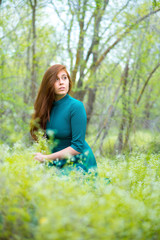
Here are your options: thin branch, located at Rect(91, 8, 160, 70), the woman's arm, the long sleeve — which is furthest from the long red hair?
thin branch, located at Rect(91, 8, 160, 70)

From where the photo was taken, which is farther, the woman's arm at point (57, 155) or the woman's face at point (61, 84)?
the woman's face at point (61, 84)

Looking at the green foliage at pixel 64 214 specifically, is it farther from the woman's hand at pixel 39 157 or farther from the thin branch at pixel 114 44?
the thin branch at pixel 114 44

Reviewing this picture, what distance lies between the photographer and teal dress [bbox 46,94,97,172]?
242cm

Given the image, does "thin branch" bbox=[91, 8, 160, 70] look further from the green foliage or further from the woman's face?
the green foliage

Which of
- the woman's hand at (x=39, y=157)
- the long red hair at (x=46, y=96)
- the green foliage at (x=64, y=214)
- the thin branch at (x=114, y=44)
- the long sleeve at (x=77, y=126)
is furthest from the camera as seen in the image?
the thin branch at (x=114, y=44)

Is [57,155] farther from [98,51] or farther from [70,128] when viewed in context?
[98,51]

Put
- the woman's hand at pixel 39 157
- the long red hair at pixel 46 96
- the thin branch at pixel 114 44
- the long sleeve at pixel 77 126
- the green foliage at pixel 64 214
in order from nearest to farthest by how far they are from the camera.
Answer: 1. the green foliage at pixel 64 214
2. the woman's hand at pixel 39 157
3. the long sleeve at pixel 77 126
4. the long red hair at pixel 46 96
5. the thin branch at pixel 114 44

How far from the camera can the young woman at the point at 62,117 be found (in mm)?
2428

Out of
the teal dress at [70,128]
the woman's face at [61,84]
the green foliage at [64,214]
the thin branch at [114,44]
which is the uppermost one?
the thin branch at [114,44]

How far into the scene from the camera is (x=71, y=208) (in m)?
1.20

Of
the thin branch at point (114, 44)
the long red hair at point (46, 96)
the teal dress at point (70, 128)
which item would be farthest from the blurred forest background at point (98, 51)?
the teal dress at point (70, 128)

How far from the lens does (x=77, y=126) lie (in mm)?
2439

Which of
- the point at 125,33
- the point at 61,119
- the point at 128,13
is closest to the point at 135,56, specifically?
the point at 125,33

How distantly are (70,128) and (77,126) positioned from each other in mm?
134
